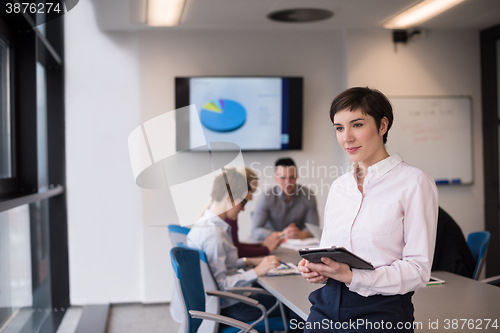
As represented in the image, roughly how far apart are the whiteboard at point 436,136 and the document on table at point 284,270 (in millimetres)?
2267

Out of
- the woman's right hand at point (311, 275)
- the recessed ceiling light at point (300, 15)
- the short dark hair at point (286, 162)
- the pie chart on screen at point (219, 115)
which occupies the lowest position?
the woman's right hand at point (311, 275)

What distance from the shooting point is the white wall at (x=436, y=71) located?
4477 mm

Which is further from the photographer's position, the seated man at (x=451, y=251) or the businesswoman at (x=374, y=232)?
the seated man at (x=451, y=251)

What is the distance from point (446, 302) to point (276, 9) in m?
2.89

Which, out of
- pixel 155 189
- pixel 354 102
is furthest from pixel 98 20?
pixel 354 102

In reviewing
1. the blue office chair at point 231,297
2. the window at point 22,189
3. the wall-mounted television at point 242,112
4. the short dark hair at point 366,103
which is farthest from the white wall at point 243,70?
the short dark hair at point 366,103

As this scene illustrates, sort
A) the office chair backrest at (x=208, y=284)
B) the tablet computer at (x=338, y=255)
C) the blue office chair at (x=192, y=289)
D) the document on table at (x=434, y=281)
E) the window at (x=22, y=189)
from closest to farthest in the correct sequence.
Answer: the tablet computer at (x=338, y=255) < the blue office chair at (x=192, y=289) < the document on table at (x=434, y=281) < the office chair backrest at (x=208, y=284) < the window at (x=22, y=189)

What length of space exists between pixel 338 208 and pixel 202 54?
10.8 feet

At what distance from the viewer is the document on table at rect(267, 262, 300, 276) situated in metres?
2.53

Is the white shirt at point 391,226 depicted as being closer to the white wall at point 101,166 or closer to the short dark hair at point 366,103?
the short dark hair at point 366,103

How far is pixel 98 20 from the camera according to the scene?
13.9ft

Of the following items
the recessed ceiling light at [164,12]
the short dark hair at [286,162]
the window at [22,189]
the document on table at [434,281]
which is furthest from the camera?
the short dark hair at [286,162]

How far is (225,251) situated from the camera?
2645mm

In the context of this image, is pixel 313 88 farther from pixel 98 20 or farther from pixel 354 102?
pixel 354 102
